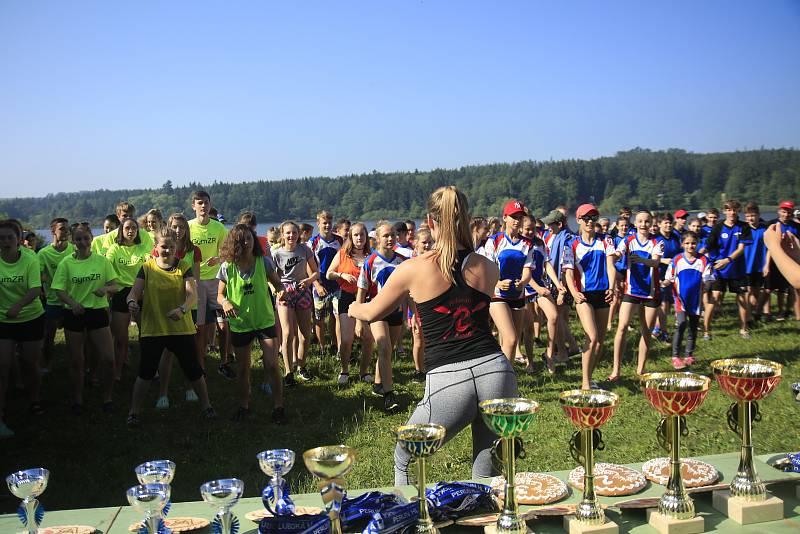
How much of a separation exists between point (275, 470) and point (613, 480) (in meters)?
1.48

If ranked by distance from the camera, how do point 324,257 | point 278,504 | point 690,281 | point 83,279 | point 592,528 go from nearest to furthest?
point 592,528
point 278,504
point 83,279
point 690,281
point 324,257

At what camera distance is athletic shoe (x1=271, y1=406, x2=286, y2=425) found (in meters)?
7.01

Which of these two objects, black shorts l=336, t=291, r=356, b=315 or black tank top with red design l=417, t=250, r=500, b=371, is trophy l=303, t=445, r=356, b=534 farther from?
black shorts l=336, t=291, r=356, b=315

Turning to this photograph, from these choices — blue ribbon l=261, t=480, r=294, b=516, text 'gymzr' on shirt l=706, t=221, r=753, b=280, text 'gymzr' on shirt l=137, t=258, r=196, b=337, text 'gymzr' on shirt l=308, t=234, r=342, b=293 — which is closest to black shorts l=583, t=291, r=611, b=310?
text 'gymzr' on shirt l=308, t=234, r=342, b=293

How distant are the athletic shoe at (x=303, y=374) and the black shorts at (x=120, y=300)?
87.6 inches

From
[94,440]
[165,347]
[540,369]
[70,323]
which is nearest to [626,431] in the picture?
[540,369]

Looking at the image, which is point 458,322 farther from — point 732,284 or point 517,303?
point 732,284

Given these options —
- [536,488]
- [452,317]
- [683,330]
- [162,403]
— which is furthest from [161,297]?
[683,330]

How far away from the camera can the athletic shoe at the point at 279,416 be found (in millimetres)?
7013

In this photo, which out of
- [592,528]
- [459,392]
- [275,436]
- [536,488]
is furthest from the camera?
[275,436]

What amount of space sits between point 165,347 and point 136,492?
4.78 m

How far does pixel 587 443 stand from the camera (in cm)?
273

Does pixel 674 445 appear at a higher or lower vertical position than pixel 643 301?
higher

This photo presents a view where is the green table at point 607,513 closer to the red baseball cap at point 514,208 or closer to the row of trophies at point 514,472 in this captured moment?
the row of trophies at point 514,472
